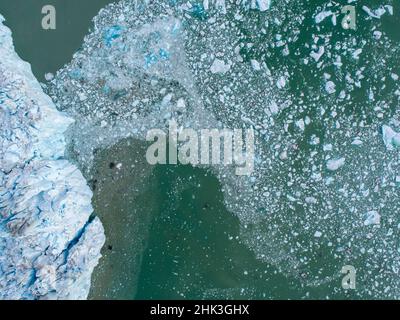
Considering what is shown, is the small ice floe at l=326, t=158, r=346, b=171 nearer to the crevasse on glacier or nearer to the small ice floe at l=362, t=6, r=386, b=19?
the small ice floe at l=362, t=6, r=386, b=19

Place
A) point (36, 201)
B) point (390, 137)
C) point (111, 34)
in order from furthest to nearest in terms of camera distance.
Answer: point (111, 34) → point (390, 137) → point (36, 201)

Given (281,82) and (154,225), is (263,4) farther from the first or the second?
(154,225)

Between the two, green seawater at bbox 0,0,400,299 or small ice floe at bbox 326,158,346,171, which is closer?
small ice floe at bbox 326,158,346,171

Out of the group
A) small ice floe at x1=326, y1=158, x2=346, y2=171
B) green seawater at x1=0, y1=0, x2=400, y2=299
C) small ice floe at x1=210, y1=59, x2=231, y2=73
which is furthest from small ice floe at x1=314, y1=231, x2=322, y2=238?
small ice floe at x1=210, y1=59, x2=231, y2=73

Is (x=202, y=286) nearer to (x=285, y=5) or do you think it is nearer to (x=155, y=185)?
(x=155, y=185)

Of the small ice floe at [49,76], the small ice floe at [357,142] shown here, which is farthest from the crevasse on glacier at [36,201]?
the small ice floe at [357,142]

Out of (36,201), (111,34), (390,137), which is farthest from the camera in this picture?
(111,34)

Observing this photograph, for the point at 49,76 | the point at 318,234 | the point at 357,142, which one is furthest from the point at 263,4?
the point at 318,234
